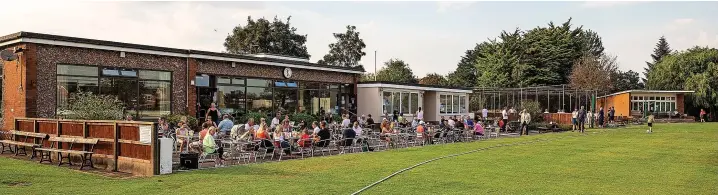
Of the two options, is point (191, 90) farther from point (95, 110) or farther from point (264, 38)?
point (264, 38)

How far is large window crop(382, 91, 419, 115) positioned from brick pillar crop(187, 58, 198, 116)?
38.5 feet

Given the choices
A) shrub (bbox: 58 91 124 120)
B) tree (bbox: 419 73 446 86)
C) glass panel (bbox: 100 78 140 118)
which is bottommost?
shrub (bbox: 58 91 124 120)

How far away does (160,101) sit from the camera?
21250 millimetres

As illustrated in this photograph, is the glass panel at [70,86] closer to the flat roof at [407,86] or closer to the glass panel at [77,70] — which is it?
the glass panel at [77,70]

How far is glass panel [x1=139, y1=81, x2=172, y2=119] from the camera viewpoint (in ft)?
67.6

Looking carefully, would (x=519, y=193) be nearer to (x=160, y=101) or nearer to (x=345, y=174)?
(x=345, y=174)

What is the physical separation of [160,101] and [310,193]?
1370 cm

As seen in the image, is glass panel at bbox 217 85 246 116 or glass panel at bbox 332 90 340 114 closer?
glass panel at bbox 217 85 246 116

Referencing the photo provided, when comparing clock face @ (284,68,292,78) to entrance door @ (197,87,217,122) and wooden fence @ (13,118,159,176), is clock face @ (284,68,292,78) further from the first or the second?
wooden fence @ (13,118,159,176)

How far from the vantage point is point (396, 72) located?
2547 inches

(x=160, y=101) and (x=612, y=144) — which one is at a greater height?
(x=160, y=101)

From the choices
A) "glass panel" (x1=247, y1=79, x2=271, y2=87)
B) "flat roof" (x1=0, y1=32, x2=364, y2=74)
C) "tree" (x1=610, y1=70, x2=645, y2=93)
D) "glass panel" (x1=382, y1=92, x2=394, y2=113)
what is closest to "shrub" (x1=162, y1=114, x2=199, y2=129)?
"flat roof" (x1=0, y1=32, x2=364, y2=74)

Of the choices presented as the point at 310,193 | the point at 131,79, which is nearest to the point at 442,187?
the point at 310,193

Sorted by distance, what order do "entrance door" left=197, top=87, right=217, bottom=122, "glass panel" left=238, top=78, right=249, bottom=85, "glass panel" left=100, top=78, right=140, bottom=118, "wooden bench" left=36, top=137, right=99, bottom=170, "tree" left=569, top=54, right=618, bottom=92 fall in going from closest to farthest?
"wooden bench" left=36, top=137, right=99, bottom=170, "glass panel" left=100, top=78, right=140, bottom=118, "entrance door" left=197, top=87, right=217, bottom=122, "glass panel" left=238, top=78, right=249, bottom=85, "tree" left=569, top=54, right=618, bottom=92
